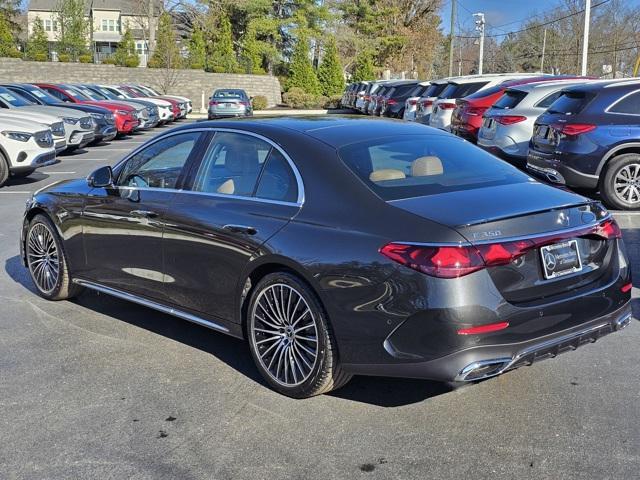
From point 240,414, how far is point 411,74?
62.8 m

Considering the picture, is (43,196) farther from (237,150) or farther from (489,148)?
(489,148)

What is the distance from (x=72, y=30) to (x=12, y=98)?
34.4 m

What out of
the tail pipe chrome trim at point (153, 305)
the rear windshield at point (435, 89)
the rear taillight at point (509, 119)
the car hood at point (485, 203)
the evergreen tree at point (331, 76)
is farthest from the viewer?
the evergreen tree at point (331, 76)

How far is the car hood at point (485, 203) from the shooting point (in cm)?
383

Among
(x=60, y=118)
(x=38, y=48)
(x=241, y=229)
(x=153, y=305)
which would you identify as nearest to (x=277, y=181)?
(x=241, y=229)

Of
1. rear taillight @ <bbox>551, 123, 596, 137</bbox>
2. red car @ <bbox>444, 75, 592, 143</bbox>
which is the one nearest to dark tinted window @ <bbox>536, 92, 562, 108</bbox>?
red car @ <bbox>444, 75, 592, 143</bbox>

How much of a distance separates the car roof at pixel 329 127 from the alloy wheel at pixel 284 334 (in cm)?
99

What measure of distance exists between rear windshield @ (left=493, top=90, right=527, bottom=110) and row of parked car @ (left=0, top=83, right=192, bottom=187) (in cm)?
816

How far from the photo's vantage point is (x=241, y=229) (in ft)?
14.9

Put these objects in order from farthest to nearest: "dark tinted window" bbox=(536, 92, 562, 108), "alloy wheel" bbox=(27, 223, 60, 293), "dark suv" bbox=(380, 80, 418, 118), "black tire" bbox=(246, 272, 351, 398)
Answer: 1. "dark suv" bbox=(380, 80, 418, 118)
2. "dark tinted window" bbox=(536, 92, 562, 108)
3. "alloy wheel" bbox=(27, 223, 60, 293)
4. "black tire" bbox=(246, 272, 351, 398)

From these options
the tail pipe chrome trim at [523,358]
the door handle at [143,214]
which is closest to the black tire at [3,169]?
the door handle at [143,214]

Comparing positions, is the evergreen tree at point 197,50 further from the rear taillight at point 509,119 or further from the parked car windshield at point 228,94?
the rear taillight at point 509,119

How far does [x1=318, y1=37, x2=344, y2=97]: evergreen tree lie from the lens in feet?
176

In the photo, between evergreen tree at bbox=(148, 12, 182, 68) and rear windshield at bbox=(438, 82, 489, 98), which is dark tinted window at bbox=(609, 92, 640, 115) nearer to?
rear windshield at bbox=(438, 82, 489, 98)
